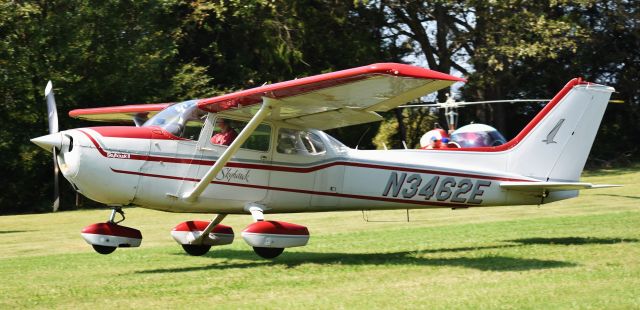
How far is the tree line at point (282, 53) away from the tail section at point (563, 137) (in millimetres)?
→ 14802

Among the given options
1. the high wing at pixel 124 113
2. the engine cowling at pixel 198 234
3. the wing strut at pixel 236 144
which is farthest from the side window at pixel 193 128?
the engine cowling at pixel 198 234

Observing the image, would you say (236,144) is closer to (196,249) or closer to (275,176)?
(275,176)

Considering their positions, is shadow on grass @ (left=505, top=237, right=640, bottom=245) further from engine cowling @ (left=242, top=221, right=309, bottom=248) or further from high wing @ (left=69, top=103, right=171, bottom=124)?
high wing @ (left=69, top=103, right=171, bottom=124)

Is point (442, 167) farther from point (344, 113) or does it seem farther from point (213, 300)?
point (213, 300)

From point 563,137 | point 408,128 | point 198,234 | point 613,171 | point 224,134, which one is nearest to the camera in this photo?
point 224,134

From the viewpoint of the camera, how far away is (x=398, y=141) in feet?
121

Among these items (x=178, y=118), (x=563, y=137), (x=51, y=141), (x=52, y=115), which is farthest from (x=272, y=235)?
(x=563, y=137)

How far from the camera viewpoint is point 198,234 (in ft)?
40.4

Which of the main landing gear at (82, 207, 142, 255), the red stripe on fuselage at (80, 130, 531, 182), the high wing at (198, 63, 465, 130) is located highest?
the high wing at (198, 63, 465, 130)

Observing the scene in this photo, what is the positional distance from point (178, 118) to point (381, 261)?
319 centimetres

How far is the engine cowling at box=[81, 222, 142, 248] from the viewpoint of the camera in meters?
11.2

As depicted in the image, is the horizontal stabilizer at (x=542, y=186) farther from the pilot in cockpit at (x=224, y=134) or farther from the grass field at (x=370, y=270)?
the pilot in cockpit at (x=224, y=134)

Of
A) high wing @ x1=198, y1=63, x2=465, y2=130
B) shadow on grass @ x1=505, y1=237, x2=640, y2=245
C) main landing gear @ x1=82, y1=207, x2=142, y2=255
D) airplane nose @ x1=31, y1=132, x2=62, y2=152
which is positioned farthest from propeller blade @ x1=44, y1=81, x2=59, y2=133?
shadow on grass @ x1=505, y1=237, x2=640, y2=245

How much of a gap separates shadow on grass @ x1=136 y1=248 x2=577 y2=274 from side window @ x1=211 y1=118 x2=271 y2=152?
5.09 ft
